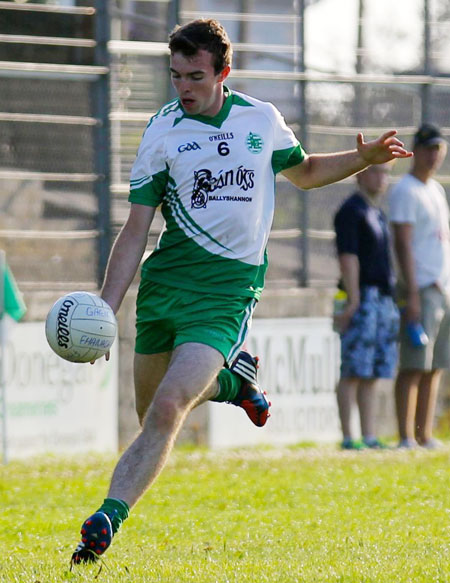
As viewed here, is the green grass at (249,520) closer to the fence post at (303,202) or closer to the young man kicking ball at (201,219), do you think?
the young man kicking ball at (201,219)

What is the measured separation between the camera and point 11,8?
40.2 ft

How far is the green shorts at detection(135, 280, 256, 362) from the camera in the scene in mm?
6160

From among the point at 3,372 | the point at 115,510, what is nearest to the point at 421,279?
the point at 3,372

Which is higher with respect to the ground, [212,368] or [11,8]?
[11,8]

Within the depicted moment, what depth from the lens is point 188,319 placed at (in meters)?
6.21

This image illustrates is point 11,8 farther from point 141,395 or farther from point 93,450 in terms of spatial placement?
point 141,395

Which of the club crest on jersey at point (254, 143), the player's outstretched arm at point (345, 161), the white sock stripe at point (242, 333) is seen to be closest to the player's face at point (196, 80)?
the club crest on jersey at point (254, 143)

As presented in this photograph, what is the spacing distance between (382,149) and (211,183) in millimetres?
912

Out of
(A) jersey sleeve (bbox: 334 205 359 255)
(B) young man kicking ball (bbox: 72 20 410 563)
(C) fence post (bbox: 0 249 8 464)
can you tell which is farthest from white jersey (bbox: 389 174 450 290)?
(B) young man kicking ball (bbox: 72 20 410 563)

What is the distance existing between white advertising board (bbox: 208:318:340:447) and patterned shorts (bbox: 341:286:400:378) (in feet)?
4.69

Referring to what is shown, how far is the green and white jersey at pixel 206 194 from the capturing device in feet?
20.6

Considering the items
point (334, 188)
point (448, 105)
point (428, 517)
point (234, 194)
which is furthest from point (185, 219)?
point (448, 105)

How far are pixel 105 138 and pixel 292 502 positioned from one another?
5442 mm

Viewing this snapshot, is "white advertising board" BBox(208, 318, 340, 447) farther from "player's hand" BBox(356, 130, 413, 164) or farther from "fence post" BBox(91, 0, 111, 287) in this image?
"player's hand" BBox(356, 130, 413, 164)
